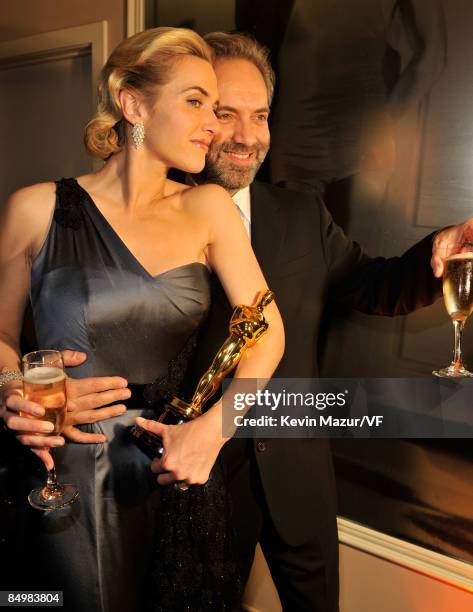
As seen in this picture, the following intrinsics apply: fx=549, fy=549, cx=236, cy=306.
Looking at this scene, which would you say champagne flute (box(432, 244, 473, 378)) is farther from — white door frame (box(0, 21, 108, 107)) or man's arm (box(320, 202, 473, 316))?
white door frame (box(0, 21, 108, 107))

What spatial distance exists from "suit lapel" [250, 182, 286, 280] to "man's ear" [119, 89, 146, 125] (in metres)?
0.54

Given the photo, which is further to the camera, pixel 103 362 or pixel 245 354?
pixel 103 362

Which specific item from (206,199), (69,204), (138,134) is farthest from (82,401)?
(138,134)

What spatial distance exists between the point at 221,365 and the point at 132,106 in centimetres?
83

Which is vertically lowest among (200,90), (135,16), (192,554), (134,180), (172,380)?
(192,554)

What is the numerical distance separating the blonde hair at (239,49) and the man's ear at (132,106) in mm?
459

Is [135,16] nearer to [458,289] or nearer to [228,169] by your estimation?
[228,169]

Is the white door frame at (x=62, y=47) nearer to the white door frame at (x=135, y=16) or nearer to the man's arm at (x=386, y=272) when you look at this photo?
the white door frame at (x=135, y=16)

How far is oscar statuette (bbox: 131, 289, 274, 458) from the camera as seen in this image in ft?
4.83

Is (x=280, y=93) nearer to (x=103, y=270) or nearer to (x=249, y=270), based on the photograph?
(x=249, y=270)

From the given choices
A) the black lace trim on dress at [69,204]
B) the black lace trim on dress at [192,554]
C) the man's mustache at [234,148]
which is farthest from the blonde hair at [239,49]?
the black lace trim on dress at [192,554]

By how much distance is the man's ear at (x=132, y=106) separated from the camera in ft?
5.41

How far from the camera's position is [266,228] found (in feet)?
6.54

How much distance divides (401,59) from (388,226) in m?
0.59
